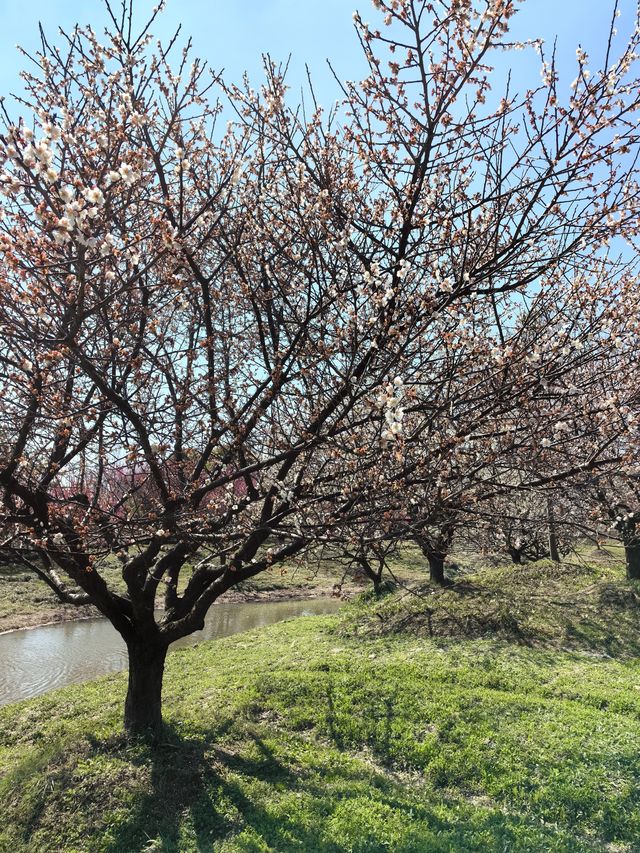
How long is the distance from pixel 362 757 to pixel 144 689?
293cm

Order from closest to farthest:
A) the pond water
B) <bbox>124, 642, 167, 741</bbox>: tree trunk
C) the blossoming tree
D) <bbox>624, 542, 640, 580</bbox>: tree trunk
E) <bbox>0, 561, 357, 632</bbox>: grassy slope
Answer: the blossoming tree < <bbox>124, 642, 167, 741</bbox>: tree trunk < the pond water < <bbox>624, 542, 640, 580</bbox>: tree trunk < <bbox>0, 561, 357, 632</bbox>: grassy slope

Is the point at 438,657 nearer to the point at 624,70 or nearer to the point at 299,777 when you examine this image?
the point at 299,777

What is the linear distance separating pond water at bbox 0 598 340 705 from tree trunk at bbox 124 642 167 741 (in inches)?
290

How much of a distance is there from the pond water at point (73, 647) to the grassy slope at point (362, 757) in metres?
3.44

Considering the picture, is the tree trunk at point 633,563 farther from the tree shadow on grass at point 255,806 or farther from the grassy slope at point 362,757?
the tree shadow on grass at point 255,806

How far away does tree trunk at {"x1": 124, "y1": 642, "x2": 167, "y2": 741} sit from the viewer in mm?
7410

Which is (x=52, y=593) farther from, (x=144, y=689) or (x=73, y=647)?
(x=144, y=689)

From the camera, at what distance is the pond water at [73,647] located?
14453mm

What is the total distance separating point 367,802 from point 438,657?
17.2 ft

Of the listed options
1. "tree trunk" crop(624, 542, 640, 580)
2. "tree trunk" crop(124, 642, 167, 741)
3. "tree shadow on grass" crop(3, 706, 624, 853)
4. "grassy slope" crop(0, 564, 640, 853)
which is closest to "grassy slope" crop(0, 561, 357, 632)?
"grassy slope" crop(0, 564, 640, 853)

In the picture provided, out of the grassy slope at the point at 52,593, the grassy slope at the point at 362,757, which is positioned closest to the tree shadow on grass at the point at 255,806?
the grassy slope at the point at 362,757

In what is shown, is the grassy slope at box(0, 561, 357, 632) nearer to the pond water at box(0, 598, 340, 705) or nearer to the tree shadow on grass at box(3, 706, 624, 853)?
the pond water at box(0, 598, 340, 705)

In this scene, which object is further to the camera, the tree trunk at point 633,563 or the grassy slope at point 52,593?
the grassy slope at point 52,593

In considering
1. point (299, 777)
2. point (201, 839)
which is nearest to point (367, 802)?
point (299, 777)
